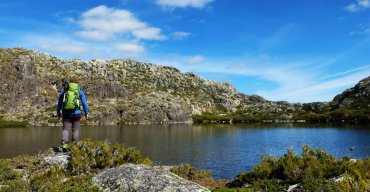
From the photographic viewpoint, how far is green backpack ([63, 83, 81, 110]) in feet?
67.9

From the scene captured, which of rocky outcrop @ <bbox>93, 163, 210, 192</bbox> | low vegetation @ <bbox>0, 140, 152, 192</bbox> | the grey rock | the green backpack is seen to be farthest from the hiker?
rocky outcrop @ <bbox>93, 163, 210, 192</bbox>

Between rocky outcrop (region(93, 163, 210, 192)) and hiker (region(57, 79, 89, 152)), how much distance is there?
615 cm

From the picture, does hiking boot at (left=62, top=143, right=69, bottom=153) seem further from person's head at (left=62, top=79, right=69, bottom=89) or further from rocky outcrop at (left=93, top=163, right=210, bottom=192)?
rocky outcrop at (left=93, top=163, right=210, bottom=192)

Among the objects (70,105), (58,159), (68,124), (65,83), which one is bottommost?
(58,159)

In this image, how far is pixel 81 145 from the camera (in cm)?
2109

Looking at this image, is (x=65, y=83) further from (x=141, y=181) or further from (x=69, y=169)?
(x=141, y=181)

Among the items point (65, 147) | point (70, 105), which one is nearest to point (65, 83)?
point (70, 105)

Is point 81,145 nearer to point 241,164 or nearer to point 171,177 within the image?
point 171,177

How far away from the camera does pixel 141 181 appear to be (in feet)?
48.4

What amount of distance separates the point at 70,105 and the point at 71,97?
487 mm

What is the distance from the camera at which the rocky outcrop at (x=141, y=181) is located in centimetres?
1430

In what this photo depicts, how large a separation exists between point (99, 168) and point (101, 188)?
5476 mm

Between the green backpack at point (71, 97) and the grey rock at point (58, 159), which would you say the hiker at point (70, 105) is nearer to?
the green backpack at point (71, 97)

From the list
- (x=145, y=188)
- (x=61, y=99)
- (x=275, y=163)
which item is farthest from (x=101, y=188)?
(x=275, y=163)
